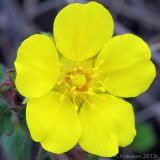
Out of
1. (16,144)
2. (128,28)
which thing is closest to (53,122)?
(16,144)

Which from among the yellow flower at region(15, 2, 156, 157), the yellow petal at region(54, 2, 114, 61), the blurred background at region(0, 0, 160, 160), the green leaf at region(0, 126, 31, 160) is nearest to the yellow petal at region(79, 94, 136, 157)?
the yellow flower at region(15, 2, 156, 157)

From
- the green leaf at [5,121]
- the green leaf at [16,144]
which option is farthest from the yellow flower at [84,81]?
the green leaf at [16,144]

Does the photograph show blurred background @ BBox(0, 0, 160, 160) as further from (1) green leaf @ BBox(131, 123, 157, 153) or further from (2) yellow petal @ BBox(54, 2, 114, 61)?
(2) yellow petal @ BBox(54, 2, 114, 61)

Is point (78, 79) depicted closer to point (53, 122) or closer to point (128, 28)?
point (53, 122)

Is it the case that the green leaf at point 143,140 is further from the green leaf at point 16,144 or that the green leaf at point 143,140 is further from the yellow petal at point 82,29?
the yellow petal at point 82,29

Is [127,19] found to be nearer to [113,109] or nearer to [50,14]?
[50,14]

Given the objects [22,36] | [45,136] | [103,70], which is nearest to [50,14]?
[22,36]
